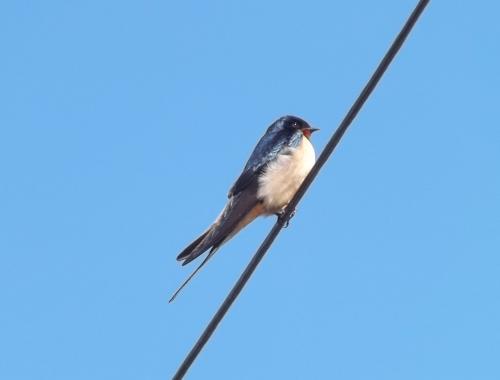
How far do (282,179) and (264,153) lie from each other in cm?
32

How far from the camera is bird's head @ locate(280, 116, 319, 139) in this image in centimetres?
626

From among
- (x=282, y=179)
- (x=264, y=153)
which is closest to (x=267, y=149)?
(x=264, y=153)

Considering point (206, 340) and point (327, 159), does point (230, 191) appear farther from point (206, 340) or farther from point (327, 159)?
point (206, 340)

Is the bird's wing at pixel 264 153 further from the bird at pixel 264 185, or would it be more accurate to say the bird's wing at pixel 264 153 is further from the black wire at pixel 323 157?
the black wire at pixel 323 157

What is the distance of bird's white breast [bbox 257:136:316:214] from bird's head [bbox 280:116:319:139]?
376 millimetres

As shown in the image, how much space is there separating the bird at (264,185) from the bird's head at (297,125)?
4 centimetres

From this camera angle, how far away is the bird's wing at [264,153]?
5805mm

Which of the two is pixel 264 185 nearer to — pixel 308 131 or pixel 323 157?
pixel 308 131

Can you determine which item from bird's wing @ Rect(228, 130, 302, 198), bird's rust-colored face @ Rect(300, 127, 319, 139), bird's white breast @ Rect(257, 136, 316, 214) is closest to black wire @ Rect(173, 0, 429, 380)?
bird's white breast @ Rect(257, 136, 316, 214)

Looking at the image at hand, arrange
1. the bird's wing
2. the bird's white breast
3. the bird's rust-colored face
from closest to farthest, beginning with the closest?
the bird's white breast
the bird's wing
the bird's rust-colored face

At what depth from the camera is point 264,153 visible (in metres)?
5.97

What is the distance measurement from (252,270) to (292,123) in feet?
9.83

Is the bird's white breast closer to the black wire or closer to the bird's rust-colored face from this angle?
the bird's rust-colored face

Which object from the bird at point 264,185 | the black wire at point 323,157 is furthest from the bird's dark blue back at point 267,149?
the black wire at point 323,157
